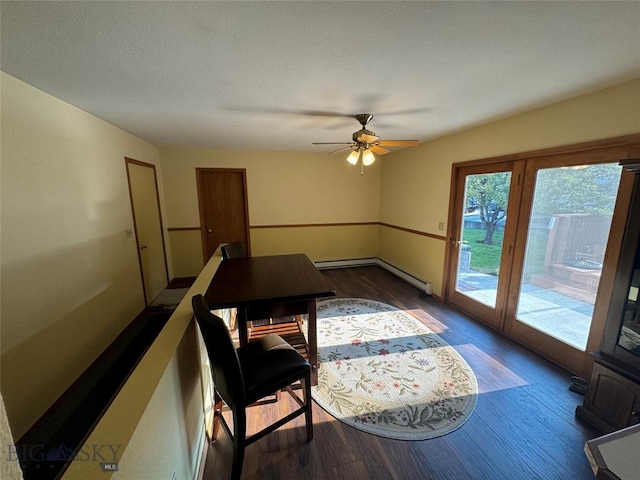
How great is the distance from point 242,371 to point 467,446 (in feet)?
4.90

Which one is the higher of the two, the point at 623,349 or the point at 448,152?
the point at 448,152

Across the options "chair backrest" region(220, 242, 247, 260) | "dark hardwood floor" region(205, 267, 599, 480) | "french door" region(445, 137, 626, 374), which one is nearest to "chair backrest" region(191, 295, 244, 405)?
"dark hardwood floor" region(205, 267, 599, 480)

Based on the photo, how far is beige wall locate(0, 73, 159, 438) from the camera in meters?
1.66

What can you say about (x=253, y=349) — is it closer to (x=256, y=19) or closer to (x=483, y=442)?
(x=483, y=442)

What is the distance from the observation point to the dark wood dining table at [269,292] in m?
1.68

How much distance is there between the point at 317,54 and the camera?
4.87 feet

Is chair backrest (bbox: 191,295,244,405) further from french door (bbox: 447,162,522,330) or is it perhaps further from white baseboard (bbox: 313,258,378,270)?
white baseboard (bbox: 313,258,378,270)

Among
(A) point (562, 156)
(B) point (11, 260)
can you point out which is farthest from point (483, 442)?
(B) point (11, 260)

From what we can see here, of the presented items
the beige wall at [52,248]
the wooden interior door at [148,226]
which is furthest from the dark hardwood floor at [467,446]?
the wooden interior door at [148,226]

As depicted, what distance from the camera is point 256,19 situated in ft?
3.94

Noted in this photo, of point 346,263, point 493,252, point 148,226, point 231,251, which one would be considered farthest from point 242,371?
point 346,263

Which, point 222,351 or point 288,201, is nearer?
point 222,351

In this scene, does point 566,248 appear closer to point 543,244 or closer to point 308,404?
point 543,244
